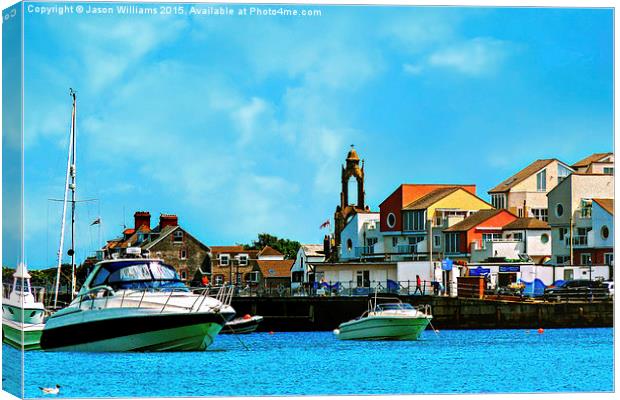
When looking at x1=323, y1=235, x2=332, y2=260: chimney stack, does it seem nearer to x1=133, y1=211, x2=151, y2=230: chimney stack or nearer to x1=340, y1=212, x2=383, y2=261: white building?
x1=340, y1=212, x2=383, y2=261: white building

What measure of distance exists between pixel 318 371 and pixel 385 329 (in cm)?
1502

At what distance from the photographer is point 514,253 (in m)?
63.4

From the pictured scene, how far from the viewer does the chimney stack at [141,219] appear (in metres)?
28.4

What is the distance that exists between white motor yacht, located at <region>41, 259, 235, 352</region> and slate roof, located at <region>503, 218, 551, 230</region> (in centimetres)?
2411

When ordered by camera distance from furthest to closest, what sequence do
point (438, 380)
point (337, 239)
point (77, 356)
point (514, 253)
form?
point (337, 239)
point (514, 253)
point (77, 356)
point (438, 380)

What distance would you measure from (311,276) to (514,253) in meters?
8.81

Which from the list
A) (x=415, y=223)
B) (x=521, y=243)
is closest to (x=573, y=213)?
(x=521, y=243)

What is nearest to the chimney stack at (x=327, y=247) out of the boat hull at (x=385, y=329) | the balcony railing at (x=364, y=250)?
the balcony railing at (x=364, y=250)

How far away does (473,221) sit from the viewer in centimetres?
6388

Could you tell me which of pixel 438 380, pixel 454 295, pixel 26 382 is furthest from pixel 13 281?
pixel 454 295

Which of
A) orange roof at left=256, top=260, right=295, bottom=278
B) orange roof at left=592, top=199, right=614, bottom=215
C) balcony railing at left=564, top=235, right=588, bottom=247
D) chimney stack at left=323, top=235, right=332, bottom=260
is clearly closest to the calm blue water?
orange roof at left=592, top=199, right=614, bottom=215

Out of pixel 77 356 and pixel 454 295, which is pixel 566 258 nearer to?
pixel 454 295

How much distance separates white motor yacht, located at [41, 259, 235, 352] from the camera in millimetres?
32250

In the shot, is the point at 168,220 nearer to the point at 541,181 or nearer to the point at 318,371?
the point at 318,371
